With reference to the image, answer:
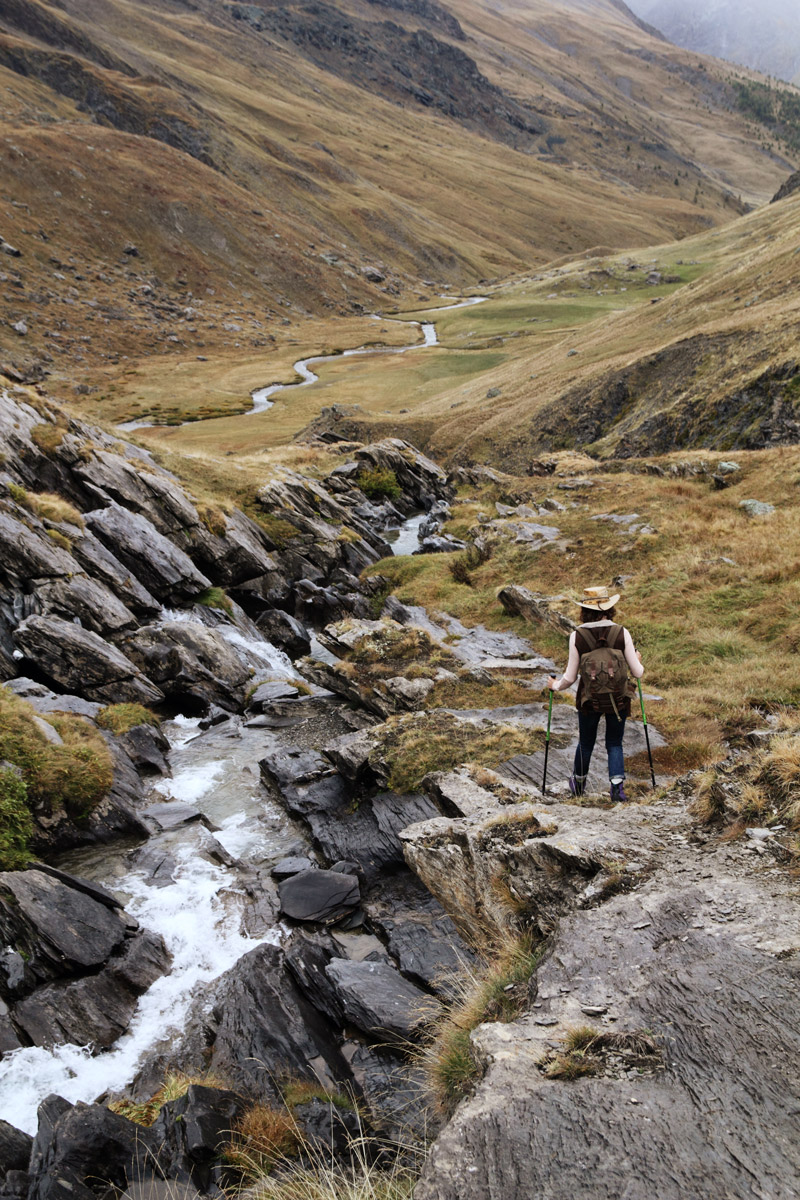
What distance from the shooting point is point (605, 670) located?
11.5 metres

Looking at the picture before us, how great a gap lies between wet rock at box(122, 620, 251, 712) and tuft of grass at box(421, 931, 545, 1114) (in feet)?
67.2

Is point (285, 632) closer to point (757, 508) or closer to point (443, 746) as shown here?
point (443, 746)

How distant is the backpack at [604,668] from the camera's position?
11.5 m

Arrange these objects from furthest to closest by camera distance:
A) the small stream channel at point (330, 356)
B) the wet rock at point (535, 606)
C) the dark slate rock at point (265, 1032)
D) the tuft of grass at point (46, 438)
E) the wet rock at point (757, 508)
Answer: the small stream channel at point (330, 356) < the tuft of grass at point (46, 438) < the wet rock at point (757, 508) < the wet rock at point (535, 606) < the dark slate rock at point (265, 1032)

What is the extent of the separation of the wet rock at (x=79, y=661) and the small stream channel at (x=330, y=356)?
54285mm

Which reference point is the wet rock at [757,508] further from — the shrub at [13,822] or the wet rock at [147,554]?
the shrub at [13,822]

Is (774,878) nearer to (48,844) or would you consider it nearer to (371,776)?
(371,776)

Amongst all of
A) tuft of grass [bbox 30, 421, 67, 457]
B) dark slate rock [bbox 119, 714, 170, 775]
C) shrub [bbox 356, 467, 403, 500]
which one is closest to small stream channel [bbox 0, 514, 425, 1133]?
dark slate rock [bbox 119, 714, 170, 775]

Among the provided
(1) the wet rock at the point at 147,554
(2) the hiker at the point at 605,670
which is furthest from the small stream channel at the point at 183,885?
(1) the wet rock at the point at 147,554

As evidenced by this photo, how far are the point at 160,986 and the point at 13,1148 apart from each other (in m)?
4.10

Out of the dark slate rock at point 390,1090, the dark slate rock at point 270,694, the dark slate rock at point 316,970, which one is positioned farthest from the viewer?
the dark slate rock at point 270,694

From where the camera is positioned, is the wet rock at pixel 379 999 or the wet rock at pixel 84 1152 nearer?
the wet rock at pixel 84 1152

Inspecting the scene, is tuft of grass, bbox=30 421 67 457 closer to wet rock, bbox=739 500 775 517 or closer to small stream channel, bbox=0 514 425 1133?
small stream channel, bbox=0 514 425 1133

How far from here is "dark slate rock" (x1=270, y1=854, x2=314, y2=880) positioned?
16328 millimetres
